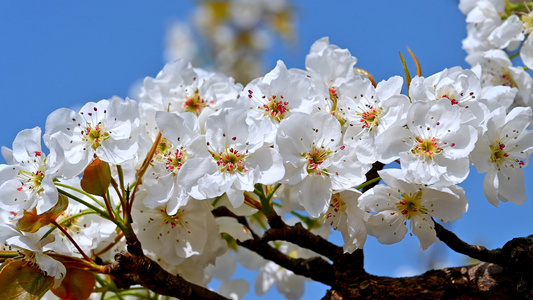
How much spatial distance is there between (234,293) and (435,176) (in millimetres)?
1173

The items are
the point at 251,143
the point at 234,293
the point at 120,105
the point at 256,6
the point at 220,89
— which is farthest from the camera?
the point at 256,6

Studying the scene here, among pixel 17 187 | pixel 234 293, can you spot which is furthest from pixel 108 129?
pixel 234 293

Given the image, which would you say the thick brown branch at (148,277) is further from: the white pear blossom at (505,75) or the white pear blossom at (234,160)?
the white pear blossom at (505,75)

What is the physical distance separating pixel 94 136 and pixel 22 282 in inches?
14.4

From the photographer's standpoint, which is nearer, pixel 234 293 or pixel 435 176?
pixel 435 176

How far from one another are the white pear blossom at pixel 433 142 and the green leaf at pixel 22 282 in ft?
2.69

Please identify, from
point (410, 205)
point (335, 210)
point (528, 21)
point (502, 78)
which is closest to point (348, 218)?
point (335, 210)

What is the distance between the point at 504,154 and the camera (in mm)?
1420

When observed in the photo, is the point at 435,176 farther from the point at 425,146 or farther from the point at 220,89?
the point at 220,89

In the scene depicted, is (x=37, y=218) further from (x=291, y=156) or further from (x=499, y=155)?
(x=499, y=155)

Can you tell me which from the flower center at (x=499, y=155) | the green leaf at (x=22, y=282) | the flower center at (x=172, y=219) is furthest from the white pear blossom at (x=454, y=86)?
the green leaf at (x=22, y=282)

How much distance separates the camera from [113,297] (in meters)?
1.87

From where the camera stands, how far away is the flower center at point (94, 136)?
1457 mm

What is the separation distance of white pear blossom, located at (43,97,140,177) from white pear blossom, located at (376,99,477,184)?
0.59 metres
